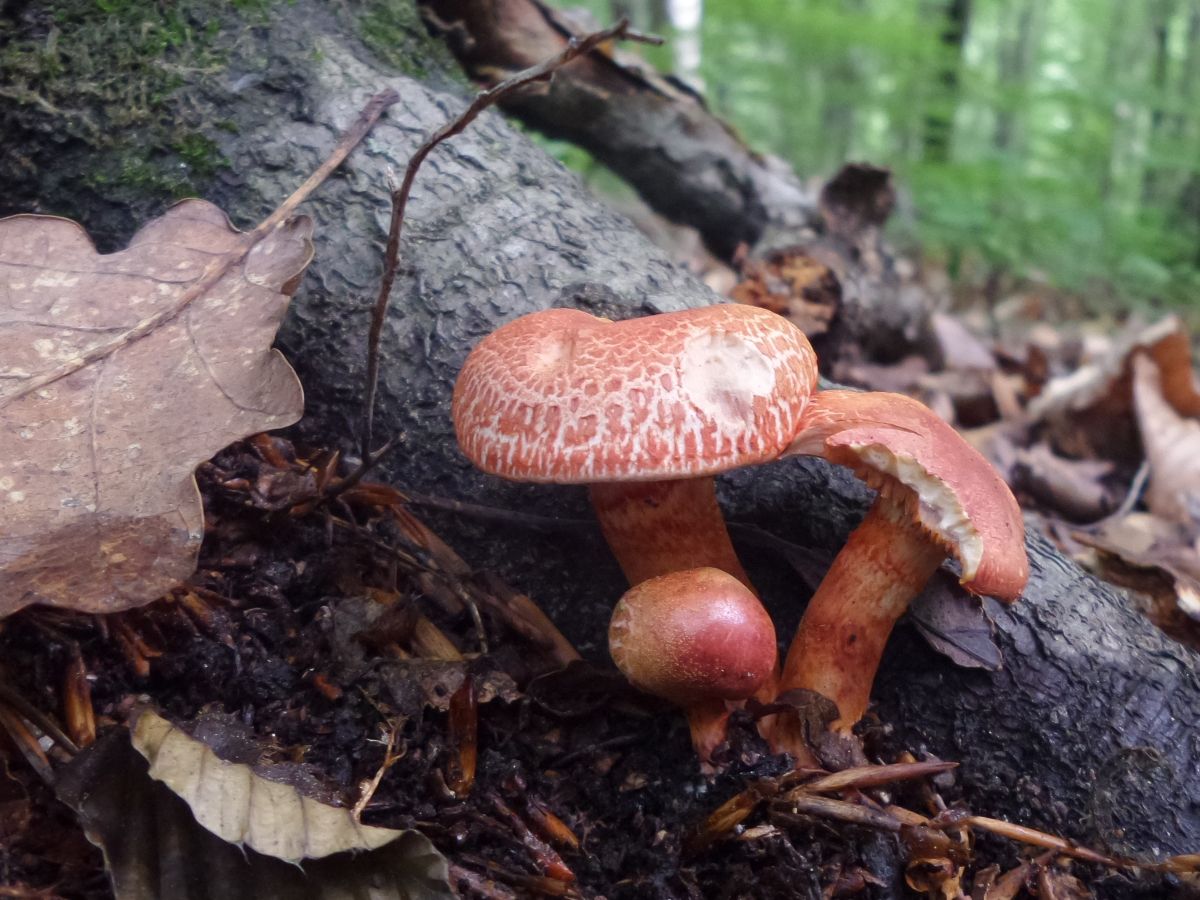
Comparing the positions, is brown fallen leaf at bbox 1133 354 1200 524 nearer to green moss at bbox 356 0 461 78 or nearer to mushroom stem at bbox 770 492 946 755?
mushroom stem at bbox 770 492 946 755

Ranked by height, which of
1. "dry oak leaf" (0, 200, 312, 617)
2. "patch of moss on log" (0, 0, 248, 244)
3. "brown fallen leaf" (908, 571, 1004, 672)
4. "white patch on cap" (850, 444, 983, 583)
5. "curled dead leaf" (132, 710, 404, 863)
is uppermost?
"patch of moss on log" (0, 0, 248, 244)

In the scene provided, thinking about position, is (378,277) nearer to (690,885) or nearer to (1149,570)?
(690,885)

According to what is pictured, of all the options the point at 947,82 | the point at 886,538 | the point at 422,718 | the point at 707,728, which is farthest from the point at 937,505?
the point at 947,82

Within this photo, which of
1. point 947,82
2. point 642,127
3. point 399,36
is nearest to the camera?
point 399,36

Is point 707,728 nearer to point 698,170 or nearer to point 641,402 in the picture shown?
point 641,402

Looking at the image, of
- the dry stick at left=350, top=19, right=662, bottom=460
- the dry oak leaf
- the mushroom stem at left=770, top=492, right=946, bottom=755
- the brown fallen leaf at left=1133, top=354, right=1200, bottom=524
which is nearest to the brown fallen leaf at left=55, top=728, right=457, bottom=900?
the dry oak leaf
